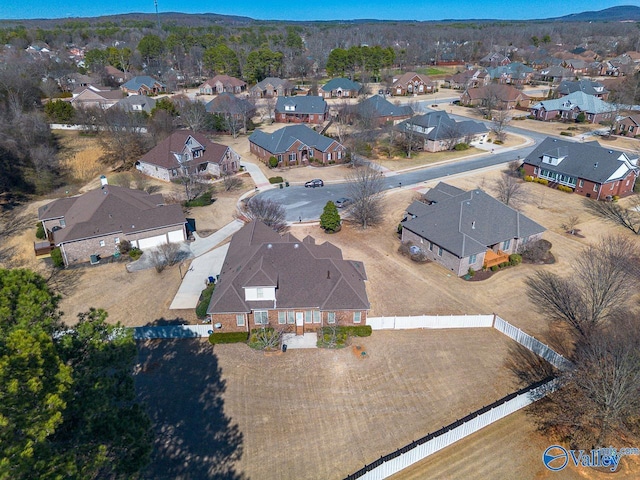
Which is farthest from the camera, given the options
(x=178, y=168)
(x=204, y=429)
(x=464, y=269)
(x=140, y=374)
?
(x=178, y=168)

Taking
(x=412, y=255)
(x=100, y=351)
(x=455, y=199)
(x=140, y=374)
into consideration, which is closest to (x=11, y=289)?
(x=100, y=351)

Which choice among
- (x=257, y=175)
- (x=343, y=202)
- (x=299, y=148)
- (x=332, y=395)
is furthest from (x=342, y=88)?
(x=332, y=395)

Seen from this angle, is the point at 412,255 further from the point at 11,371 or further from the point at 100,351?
the point at 11,371

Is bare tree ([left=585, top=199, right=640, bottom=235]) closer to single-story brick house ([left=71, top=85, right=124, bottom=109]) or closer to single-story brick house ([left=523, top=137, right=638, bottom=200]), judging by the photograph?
single-story brick house ([left=523, top=137, right=638, bottom=200])

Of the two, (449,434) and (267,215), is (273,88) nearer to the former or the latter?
(267,215)

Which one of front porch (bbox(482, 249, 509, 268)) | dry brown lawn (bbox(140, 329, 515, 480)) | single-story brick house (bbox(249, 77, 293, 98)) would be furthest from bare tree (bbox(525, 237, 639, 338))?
single-story brick house (bbox(249, 77, 293, 98))
